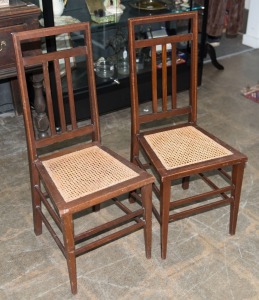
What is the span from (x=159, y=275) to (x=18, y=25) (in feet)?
4.46

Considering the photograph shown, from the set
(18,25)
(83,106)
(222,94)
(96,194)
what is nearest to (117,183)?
(96,194)

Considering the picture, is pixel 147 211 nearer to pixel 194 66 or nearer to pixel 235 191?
pixel 235 191

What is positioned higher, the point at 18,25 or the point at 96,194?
the point at 18,25

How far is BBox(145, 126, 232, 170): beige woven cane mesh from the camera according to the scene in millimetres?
1887

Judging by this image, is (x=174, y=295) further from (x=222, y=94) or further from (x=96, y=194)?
(x=222, y=94)

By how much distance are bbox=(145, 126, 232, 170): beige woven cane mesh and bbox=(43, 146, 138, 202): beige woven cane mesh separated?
0.66 ft

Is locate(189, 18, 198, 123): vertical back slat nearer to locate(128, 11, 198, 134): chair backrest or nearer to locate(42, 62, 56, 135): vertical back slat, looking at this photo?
locate(128, 11, 198, 134): chair backrest

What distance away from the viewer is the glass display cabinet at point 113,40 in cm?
292

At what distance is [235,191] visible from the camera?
198 cm

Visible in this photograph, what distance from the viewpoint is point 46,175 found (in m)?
1.80

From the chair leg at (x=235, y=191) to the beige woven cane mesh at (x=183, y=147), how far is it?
0.28 ft

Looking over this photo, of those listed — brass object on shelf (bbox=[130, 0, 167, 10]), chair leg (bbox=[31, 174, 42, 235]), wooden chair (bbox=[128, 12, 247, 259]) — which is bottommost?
chair leg (bbox=[31, 174, 42, 235])

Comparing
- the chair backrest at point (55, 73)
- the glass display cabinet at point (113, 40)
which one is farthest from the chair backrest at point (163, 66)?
the glass display cabinet at point (113, 40)

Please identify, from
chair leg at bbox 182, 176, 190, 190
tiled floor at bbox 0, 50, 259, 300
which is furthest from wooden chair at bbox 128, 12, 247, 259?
chair leg at bbox 182, 176, 190, 190
